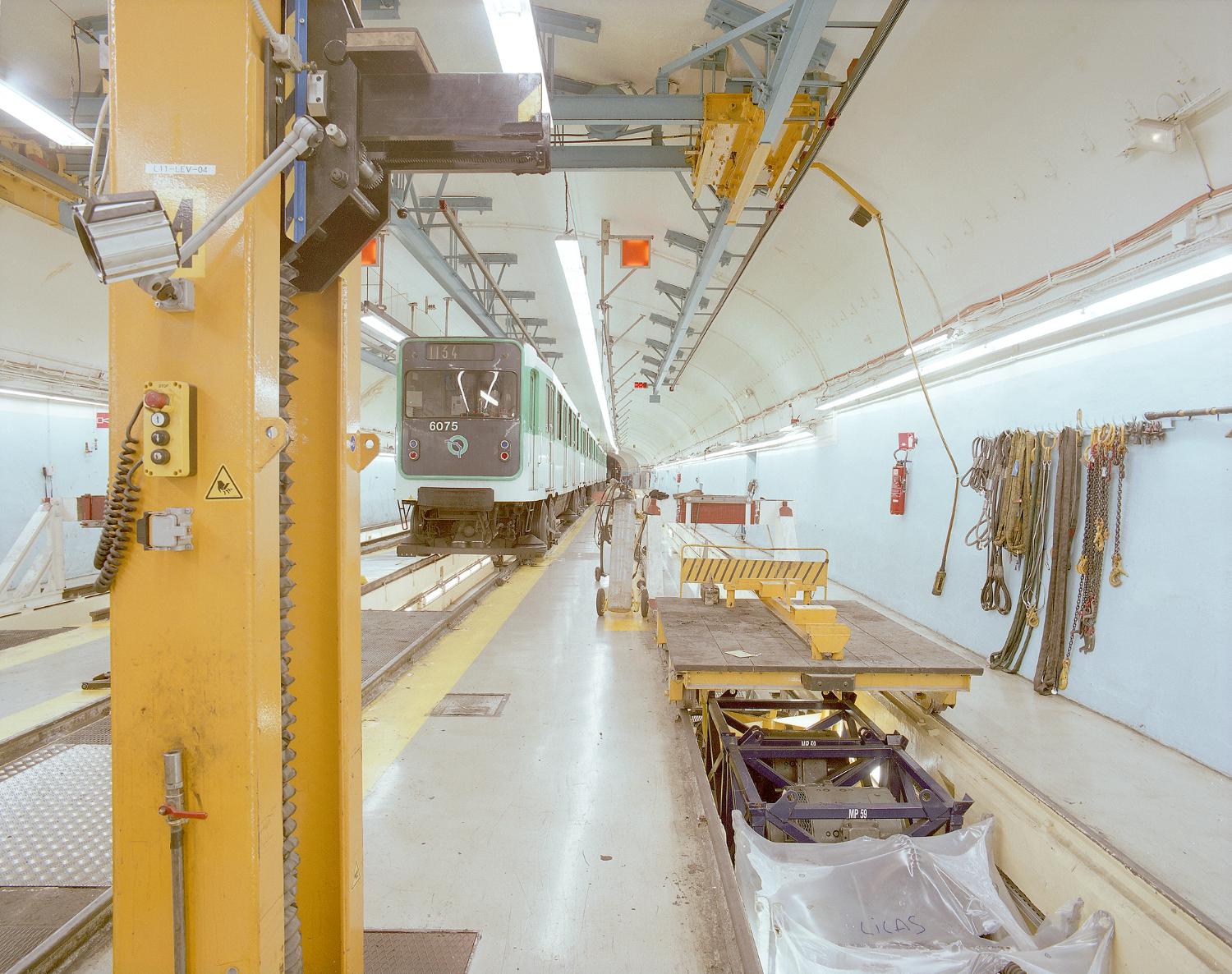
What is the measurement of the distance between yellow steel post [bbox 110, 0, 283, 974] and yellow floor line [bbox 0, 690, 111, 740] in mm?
3111

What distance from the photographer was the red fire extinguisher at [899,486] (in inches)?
275

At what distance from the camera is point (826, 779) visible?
12.2 feet

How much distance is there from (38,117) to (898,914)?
685 cm

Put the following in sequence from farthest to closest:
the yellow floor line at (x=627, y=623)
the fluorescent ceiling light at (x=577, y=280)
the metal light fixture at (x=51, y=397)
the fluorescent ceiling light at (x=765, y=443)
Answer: the fluorescent ceiling light at (x=765, y=443)
the metal light fixture at (x=51, y=397)
the yellow floor line at (x=627, y=623)
the fluorescent ceiling light at (x=577, y=280)

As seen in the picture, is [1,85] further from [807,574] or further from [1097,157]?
[1097,157]

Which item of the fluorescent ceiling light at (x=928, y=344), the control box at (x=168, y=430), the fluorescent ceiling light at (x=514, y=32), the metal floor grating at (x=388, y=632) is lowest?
the metal floor grating at (x=388, y=632)

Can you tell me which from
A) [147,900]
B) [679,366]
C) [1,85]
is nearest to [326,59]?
[147,900]

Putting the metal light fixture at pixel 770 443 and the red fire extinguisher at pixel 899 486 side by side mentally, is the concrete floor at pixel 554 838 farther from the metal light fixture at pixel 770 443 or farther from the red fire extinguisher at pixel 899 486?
the metal light fixture at pixel 770 443

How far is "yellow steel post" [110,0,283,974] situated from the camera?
1208 mm

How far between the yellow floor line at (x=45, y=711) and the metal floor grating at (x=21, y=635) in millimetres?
1808

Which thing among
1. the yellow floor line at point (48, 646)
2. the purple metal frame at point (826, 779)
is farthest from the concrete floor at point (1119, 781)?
the yellow floor line at point (48, 646)

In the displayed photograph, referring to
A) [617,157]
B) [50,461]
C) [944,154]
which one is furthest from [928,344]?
[50,461]

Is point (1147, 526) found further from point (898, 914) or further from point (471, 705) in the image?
point (471, 705)

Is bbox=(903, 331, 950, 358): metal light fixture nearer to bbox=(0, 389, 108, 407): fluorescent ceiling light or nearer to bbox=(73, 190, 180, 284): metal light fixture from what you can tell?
bbox=(73, 190, 180, 284): metal light fixture
